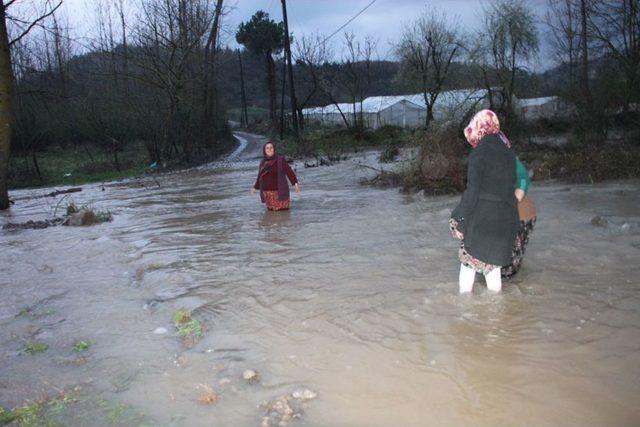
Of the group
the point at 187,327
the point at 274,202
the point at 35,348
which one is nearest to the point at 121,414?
the point at 187,327

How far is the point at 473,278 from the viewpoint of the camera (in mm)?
4828

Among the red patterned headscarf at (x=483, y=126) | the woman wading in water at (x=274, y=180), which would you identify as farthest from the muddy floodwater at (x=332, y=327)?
the woman wading in water at (x=274, y=180)

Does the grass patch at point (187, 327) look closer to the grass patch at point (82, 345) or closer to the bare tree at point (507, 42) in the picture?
the grass patch at point (82, 345)

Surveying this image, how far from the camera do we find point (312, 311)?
493 centimetres

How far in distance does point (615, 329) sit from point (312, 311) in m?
2.47

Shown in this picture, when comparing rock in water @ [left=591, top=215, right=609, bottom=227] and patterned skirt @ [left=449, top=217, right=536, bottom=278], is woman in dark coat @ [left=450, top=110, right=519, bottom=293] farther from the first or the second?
rock in water @ [left=591, top=215, right=609, bottom=227]

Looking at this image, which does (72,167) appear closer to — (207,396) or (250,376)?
(250,376)

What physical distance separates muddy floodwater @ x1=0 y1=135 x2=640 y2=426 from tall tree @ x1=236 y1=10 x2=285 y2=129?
134 ft

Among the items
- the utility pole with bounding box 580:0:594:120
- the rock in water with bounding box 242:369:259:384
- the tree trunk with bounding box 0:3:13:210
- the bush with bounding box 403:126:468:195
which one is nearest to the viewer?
the rock in water with bounding box 242:369:259:384

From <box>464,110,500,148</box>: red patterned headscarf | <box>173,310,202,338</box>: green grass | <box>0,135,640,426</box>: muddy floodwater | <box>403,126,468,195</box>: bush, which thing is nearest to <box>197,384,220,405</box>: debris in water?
<box>0,135,640,426</box>: muddy floodwater

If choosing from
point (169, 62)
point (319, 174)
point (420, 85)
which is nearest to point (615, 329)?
point (319, 174)

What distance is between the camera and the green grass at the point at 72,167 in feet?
71.1

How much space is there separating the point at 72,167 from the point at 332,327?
82.6 feet

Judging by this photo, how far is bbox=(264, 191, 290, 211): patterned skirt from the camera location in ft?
34.8
